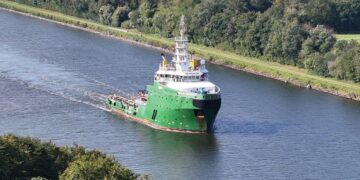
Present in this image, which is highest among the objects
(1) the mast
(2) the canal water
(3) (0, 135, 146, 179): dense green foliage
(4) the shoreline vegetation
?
(1) the mast

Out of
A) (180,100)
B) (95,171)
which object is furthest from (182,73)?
(95,171)

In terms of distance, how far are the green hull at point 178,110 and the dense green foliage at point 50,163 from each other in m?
15.3

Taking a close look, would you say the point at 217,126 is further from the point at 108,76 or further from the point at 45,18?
the point at 45,18

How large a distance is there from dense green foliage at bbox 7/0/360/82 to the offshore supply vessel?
17.6 meters

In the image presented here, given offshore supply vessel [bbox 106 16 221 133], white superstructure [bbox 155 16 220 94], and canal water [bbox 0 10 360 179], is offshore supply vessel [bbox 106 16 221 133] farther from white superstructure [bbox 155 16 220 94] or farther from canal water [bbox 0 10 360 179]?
canal water [bbox 0 10 360 179]

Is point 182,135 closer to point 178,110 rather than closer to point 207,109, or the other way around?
point 178,110

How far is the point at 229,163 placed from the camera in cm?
4884

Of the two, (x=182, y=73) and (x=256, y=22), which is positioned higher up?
(x=256, y=22)

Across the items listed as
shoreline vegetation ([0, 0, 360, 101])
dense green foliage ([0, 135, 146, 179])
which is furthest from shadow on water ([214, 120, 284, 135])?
dense green foliage ([0, 135, 146, 179])

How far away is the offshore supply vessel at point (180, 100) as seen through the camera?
179ft

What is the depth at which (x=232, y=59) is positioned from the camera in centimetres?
7769

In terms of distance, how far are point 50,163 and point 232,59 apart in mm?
40377

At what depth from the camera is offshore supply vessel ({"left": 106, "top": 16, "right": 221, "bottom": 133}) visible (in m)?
54.6

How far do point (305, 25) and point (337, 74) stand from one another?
10224mm
